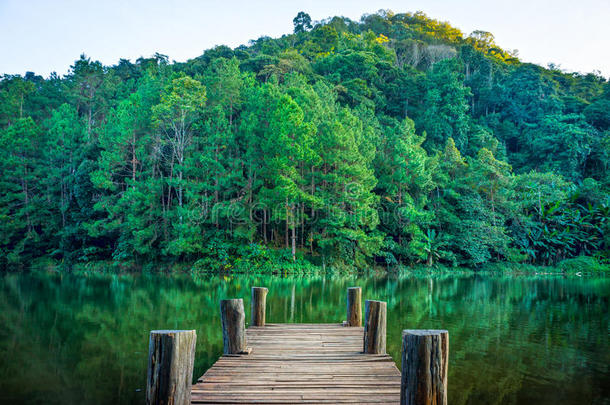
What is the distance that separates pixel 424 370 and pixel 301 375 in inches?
74.0

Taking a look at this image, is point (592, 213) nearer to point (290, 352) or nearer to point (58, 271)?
point (290, 352)

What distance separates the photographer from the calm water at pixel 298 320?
236 inches

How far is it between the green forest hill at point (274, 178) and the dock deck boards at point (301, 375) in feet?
53.4

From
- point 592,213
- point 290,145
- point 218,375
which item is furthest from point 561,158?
point 218,375

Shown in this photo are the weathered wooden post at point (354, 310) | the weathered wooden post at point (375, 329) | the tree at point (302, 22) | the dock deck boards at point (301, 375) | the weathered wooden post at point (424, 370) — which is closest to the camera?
the weathered wooden post at point (424, 370)

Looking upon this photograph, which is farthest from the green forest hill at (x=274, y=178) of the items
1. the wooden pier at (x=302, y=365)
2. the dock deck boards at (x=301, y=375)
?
the dock deck boards at (x=301, y=375)

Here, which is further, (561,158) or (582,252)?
(561,158)

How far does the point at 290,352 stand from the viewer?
20.0 ft

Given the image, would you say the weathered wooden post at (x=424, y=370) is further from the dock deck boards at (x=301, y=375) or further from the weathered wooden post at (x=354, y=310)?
the weathered wooden post at (x=354, y=310)

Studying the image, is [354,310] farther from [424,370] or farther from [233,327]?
[424,370]

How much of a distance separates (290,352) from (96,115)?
3197 cm

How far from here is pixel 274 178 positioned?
902 inches

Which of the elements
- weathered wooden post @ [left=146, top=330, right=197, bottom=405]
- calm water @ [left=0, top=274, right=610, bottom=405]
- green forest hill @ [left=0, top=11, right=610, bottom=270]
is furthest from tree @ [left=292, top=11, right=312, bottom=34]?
weathered wooden post @ [left=146, top=330, right=197, bottom=405]

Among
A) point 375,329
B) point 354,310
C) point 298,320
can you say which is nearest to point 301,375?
point 375,329
